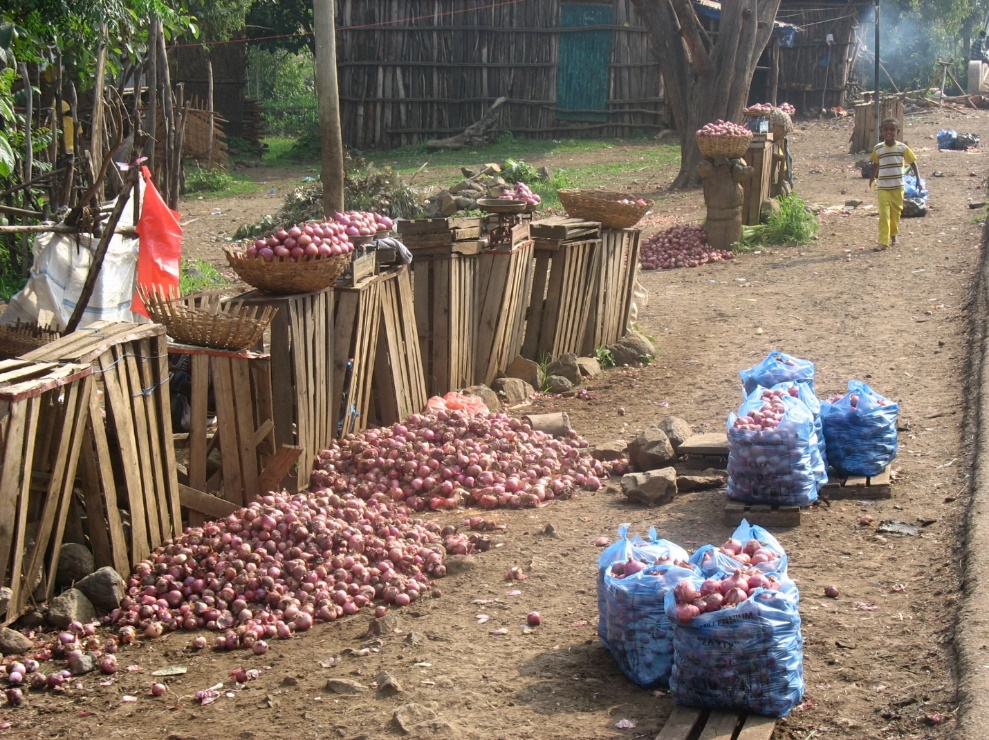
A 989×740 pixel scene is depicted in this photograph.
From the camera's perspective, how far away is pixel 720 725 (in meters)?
3.79

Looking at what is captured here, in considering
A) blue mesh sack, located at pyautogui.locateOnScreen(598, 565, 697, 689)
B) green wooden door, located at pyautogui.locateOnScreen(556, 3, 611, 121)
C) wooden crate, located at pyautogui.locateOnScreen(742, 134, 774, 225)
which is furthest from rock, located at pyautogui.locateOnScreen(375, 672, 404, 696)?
green wooden door, located at pyautogui.locateOnScreen(556, 3, 611, 121)

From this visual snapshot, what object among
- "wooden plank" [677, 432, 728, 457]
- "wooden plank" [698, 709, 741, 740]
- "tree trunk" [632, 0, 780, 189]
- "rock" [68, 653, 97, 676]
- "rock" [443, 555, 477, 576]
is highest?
"tree trunk" [632, 0, 780, 189]

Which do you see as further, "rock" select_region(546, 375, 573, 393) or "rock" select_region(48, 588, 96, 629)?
"rock" select_region(546, 375, 573, 393)

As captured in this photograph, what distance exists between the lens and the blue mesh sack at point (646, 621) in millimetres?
4168

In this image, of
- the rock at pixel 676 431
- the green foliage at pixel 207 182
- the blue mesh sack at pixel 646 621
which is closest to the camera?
the blue mesh sack at pixel 646 621

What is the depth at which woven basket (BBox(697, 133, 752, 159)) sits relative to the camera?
43.8 ft

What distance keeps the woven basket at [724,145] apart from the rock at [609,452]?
7.26 m

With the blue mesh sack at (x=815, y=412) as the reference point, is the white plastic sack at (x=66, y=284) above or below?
above

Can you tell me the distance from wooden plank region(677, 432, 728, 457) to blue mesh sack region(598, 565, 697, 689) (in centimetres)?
251

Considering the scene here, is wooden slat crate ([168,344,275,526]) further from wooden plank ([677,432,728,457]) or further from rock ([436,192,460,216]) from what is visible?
rock ([436,192,460,216])

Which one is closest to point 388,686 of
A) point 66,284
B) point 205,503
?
point 205,503

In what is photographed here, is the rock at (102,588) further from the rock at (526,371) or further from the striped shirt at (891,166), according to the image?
the striped shirt at (891,166)

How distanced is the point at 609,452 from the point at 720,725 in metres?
3.32

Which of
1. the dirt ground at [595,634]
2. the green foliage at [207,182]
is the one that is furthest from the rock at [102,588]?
the green foliage at [207,182]
